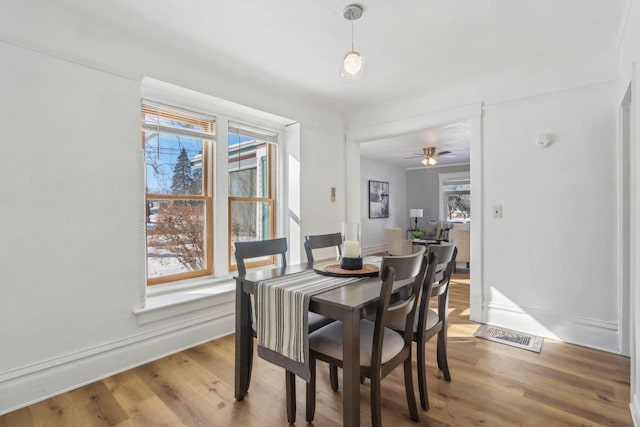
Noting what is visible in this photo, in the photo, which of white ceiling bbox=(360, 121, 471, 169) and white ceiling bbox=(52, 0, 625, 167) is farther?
white ceiling bbox=(360, 121, 471, 169)

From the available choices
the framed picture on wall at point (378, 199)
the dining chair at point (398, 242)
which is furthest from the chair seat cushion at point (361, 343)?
the framed picture on wall at point (378, 199)

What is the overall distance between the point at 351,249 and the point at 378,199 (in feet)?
21.6

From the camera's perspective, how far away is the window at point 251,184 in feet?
11.0

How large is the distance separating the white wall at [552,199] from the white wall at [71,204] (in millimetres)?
2926

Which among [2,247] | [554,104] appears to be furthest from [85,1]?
[554,104]

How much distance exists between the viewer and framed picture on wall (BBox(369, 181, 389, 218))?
323 inches

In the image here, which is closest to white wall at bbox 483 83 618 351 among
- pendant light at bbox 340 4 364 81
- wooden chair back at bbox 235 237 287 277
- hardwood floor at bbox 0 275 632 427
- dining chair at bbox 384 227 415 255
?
hardwood floor at bbox 0 275 632 427

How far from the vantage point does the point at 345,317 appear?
1398 mm

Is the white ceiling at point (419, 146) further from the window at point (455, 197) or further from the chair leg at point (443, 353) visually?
the chair leg at point (443, 353)

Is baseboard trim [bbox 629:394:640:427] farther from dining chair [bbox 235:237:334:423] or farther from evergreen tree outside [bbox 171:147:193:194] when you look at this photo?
evergreen tree outside [bbox 171:147:193:194]

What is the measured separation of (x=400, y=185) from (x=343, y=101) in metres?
6.00

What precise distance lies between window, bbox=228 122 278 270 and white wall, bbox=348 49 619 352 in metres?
2.21

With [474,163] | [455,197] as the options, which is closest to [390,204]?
[455,197]

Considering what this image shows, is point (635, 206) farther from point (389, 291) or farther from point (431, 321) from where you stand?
point (389, 291)
